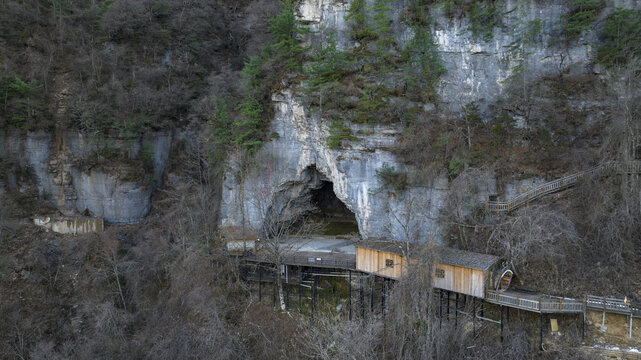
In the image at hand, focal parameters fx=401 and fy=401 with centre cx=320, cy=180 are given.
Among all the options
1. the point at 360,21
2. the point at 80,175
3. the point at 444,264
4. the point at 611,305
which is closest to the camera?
the point at 611,305

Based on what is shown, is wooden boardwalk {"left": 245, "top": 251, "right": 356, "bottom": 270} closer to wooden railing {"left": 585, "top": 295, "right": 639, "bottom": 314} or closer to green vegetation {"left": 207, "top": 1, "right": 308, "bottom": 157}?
green vegetation {"left": 207, "top": 1, "right": 308, "bottom": 157}

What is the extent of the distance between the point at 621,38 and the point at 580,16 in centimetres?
233

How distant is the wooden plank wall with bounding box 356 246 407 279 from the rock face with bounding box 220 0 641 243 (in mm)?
1871

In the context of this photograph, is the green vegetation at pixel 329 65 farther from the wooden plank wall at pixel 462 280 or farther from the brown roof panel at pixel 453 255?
the wooden plank wall at pixel 462 280

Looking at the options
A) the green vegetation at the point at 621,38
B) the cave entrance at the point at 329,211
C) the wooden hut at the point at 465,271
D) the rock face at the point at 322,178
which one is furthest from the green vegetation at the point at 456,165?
the cave entrance at the point at 329,211

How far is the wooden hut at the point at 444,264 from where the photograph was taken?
17422 mm

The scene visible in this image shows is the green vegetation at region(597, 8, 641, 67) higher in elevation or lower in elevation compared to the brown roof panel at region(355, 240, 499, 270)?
higher

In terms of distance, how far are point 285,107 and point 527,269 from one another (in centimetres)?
1612

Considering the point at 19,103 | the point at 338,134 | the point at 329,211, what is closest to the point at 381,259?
the point at 338,134

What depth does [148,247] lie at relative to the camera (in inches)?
1027

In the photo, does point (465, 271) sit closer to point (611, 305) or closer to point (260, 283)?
point (611, 305)

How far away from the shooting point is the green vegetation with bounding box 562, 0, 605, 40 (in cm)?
2127

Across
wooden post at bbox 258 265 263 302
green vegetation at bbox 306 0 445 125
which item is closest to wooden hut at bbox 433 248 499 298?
green vegetation at bbox 306 0 445 125

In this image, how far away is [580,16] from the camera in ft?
70.2
